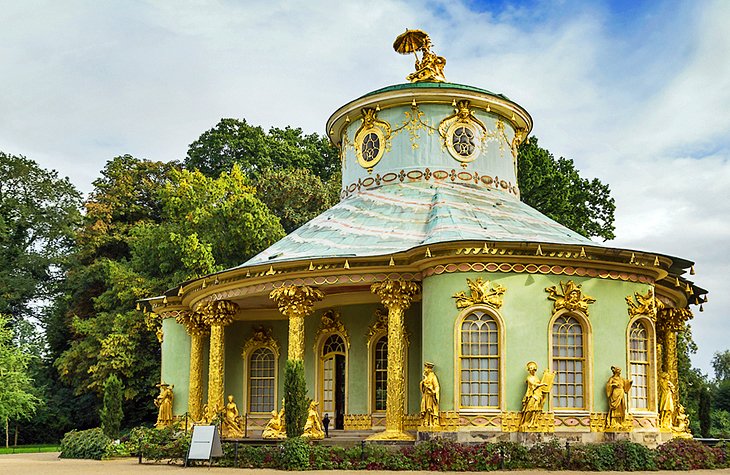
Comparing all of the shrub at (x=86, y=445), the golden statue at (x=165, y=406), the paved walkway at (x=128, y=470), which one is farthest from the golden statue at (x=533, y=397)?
the golden statue at (x=165, y=406)

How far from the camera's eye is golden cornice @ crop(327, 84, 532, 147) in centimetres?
2564

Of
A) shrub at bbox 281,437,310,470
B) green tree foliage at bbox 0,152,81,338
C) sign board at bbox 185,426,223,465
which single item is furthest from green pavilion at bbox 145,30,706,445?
green tree foliage at bbox 0,152,81,338

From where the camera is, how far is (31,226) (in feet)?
148

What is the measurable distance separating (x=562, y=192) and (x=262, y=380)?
19281mm

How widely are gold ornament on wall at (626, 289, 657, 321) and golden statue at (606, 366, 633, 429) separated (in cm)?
155

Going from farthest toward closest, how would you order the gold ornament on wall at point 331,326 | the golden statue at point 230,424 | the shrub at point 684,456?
the gold ornament on wall at point 331,326, the golden statue at point 230,424, the shrub at point 684,456

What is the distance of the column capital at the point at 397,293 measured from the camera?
2039cm

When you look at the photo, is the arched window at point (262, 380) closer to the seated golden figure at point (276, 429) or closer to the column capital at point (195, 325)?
the column capital at point (195, 325)

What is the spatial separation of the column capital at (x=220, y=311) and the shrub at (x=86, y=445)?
4.62 meters

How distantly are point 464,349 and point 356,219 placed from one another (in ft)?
20.2

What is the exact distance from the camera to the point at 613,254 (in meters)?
19.6

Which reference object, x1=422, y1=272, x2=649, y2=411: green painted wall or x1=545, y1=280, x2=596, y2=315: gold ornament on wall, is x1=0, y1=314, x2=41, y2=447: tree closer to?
x1=422, y1=272, x2=649, y2=411: green painted wall

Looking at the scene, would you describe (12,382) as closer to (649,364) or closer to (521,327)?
(521,327)

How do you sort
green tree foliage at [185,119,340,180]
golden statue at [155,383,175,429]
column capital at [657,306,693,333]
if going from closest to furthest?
column capital at [657,306,693,333]
golden statue at [155,383,175,429]
green tree foliage at [185,119,340,180]
